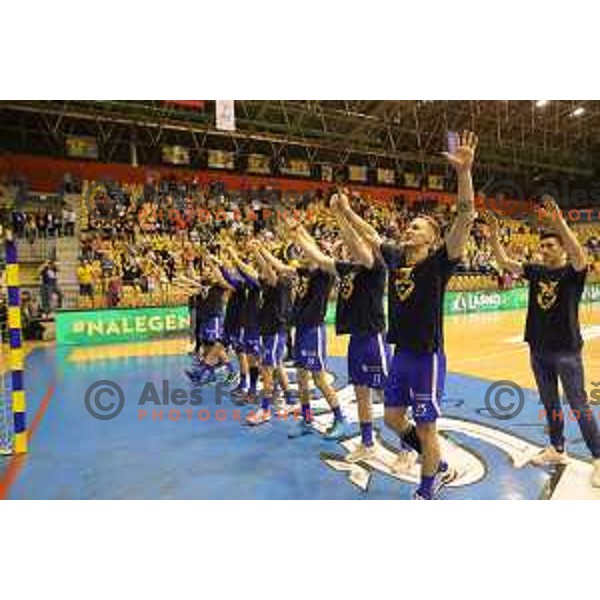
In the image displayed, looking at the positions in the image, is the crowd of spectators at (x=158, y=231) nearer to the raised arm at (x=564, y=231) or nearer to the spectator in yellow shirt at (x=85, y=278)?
the spectator in yellow shirt at (x=85, y=278)

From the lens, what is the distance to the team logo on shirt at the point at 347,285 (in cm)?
533

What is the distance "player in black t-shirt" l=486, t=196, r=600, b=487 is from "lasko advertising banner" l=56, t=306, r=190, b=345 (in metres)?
11.9

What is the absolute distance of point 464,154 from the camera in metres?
3.30

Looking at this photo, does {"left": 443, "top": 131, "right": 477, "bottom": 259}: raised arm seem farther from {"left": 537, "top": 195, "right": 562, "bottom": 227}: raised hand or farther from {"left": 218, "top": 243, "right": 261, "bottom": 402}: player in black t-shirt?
{"left": 218, "top": 243, "right": 261, "bottom": 402}: player in black t-shirt

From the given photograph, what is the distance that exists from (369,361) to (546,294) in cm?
155

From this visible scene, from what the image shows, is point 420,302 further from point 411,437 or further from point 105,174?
point 105,174

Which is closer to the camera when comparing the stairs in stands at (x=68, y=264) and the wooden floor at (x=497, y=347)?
the wooden floor at (x=497, y=347)

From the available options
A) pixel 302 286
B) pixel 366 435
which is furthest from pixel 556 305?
pixel 302 286

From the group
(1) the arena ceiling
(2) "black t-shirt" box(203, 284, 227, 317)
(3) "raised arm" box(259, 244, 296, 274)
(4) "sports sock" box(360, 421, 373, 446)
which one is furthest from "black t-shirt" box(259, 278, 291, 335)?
(1) the arena ceiling

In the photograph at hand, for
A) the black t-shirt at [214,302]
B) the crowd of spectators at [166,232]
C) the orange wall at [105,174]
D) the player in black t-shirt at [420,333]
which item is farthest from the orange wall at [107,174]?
the player in black t-shirt at [420,333]
